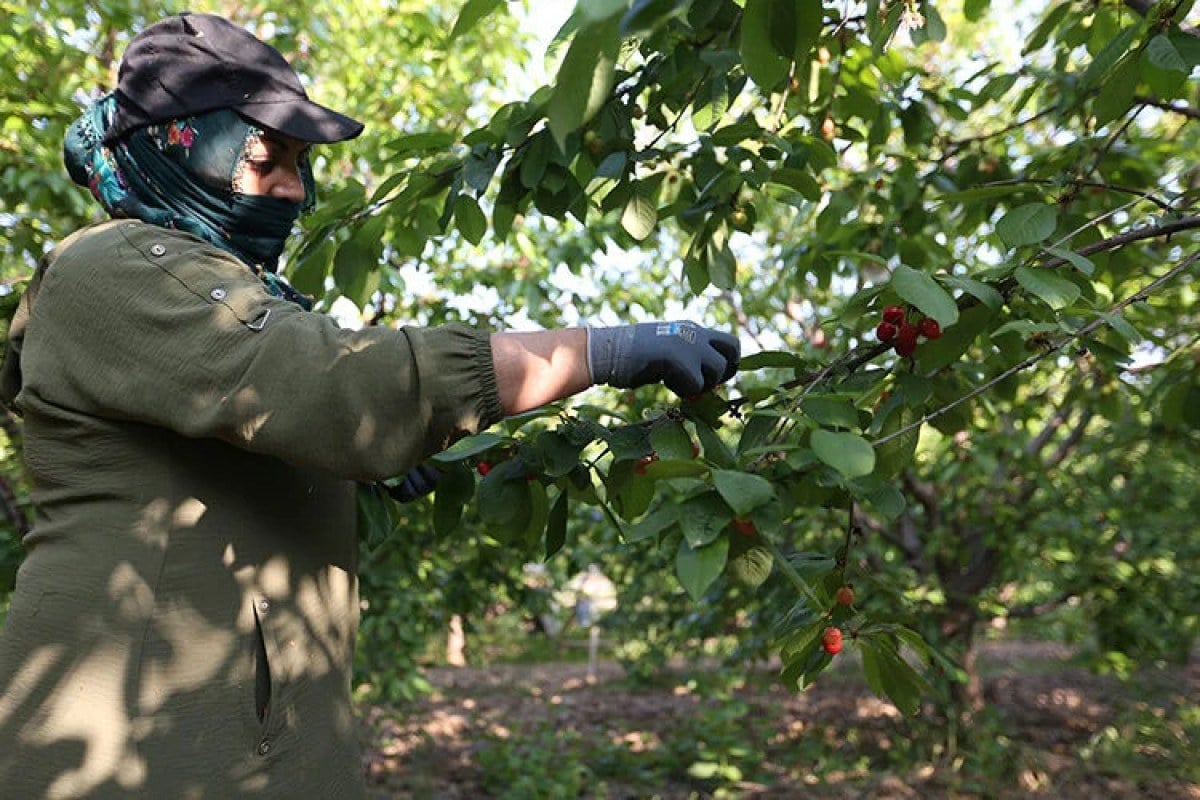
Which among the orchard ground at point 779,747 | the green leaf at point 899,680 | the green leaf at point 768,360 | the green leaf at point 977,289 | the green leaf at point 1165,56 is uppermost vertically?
the green leaf at point 1165,56

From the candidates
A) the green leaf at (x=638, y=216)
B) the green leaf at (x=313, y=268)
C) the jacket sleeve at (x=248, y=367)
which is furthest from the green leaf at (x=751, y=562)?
the green leaf at (x=313, y=268)

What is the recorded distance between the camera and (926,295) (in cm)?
127

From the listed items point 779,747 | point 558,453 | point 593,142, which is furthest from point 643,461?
point 779,747

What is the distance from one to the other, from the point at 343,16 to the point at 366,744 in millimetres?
4612

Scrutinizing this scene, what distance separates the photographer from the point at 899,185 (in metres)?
3.08

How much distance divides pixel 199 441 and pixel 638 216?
1.02m

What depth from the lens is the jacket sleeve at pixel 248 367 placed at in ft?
3.82

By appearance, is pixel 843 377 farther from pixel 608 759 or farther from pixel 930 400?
pixel 608 759

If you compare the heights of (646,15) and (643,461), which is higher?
(646,15)

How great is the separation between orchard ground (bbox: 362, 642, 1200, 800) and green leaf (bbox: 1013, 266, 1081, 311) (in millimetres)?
4662

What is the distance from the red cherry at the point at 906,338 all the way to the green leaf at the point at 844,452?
20.0 inches

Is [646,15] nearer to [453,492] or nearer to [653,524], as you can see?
[653,524]

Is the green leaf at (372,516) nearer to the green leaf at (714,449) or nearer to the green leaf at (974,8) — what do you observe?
the green leaf at (714,449)

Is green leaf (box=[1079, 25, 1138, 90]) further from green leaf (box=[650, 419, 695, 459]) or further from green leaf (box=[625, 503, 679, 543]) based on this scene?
green leaf (box=[625, 503, 679, 543])
